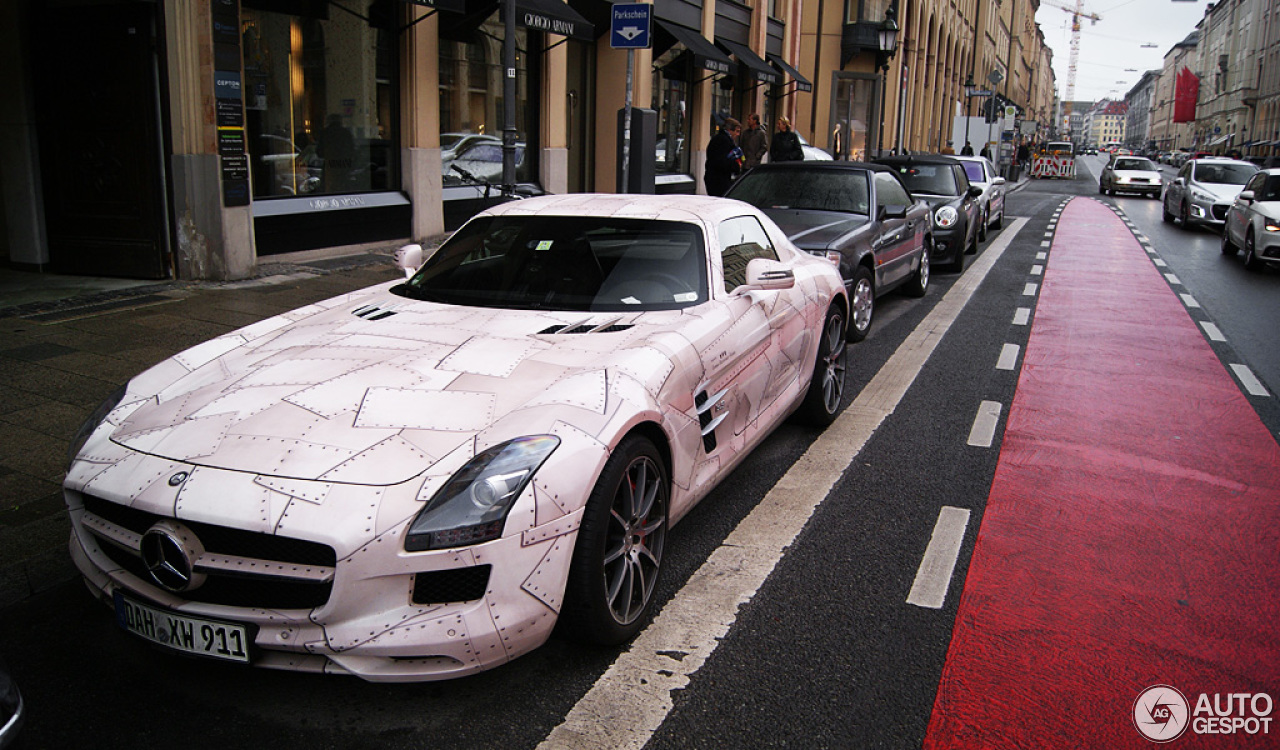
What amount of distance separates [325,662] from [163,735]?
0.55 meters

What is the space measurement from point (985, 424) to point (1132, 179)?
37.9 metres

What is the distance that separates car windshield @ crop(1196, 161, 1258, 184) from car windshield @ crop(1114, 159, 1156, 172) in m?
17.9

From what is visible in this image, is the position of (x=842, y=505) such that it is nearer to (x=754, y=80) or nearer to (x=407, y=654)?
(x=407, y=654)

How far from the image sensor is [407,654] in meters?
2.69

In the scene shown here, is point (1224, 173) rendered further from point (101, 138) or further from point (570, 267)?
point (570, 267)

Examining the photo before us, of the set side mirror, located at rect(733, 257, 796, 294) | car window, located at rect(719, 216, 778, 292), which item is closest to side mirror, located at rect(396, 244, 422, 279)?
car window, located at rect(719, 216, 778, 292)

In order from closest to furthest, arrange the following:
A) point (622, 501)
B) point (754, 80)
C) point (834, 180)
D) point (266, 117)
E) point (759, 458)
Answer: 1. point (622, 501)
2. point (759, 458)
3. point (834, 180)
4. point (266, 117)
5. point (754, 80)

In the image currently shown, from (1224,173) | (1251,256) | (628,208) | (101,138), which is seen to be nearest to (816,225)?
(628,208)

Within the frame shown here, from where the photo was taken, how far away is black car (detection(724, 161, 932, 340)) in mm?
8750

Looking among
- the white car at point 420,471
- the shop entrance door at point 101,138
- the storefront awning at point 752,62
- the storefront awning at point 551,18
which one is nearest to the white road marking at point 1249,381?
the white car at point 420,471

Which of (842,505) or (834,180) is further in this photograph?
(834,180)

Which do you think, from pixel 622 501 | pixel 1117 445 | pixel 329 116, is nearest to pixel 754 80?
pixel 329 116

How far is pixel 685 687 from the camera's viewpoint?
3100 mm

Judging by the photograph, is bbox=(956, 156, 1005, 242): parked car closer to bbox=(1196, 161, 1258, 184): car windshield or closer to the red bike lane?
bbox=(1196, 161, 1258, 184): car windshield
